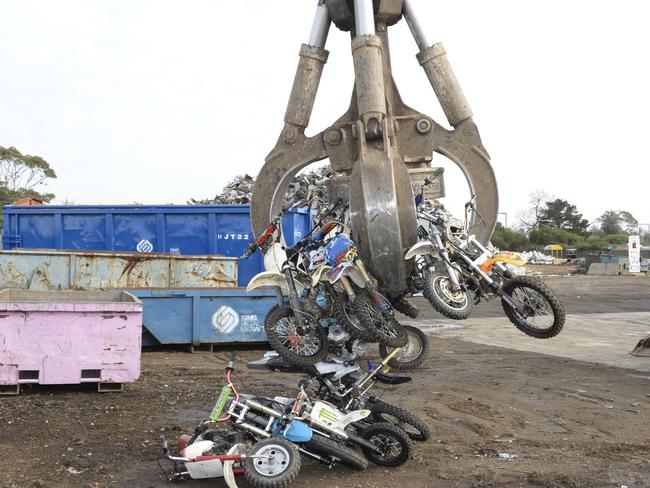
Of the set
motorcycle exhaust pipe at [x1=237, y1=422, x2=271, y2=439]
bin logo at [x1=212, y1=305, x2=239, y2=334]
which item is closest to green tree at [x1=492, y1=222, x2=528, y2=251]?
bin logo at [x1=212, y1=305, x2=239, y2=334]

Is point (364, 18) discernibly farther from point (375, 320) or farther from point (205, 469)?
point (205, 469)

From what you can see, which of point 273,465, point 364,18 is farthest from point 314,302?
point 364,18

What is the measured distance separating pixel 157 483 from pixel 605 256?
45.2m

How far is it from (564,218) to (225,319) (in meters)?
68.8

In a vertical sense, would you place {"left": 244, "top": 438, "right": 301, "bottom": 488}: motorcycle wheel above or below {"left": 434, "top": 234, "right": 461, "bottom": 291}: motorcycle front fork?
below

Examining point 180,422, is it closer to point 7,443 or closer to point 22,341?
point 7,443

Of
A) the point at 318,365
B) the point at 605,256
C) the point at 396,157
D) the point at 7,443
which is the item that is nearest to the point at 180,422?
the point at 7,443

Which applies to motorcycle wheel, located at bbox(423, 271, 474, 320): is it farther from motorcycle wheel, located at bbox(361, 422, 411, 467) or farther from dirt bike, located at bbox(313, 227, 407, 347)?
motorcycle wheel, located at bbox(361, 422, 411, 467)

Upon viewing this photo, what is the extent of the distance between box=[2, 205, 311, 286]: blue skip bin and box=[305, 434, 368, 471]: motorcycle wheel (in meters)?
8.58

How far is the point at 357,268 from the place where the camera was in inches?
217

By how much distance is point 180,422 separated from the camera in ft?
24.7

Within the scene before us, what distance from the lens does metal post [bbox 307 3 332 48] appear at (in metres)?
6.03

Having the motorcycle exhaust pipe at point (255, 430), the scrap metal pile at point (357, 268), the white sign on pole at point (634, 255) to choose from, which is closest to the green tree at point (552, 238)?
the white sign on pole at point (634, 255)

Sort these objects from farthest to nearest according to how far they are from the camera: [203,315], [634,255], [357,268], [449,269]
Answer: [634,255]
[203,315]
[449,269]
[357,268]
